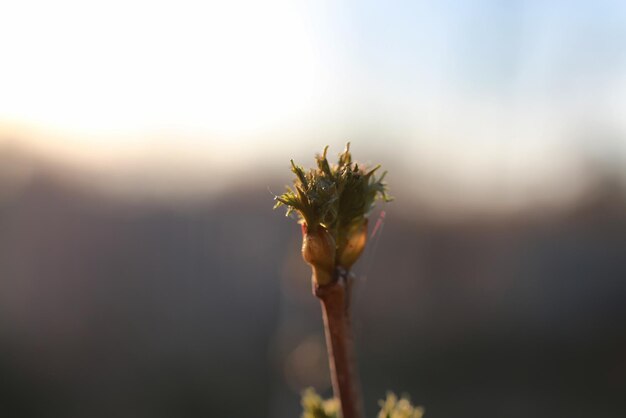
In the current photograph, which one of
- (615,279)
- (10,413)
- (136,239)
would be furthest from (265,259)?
(615,279)

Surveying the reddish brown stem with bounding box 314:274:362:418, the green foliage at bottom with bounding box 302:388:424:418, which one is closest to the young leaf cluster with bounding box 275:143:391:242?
the reddish brown stem with bounding box 314:274:362:418

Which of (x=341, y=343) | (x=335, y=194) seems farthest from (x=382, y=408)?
(x=335, y=194)

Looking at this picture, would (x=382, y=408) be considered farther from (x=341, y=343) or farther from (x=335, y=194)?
(x=335, y=194)

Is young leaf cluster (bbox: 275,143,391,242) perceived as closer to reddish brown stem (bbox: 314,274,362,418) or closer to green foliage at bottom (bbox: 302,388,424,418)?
reddish brown stem (bbox: 314,274,362,418)

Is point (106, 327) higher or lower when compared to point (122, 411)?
higher

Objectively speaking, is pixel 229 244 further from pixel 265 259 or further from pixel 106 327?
pixel 106 327

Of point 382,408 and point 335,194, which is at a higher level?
point 335,194

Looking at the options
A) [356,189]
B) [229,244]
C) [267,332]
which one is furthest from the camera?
[229,244]
